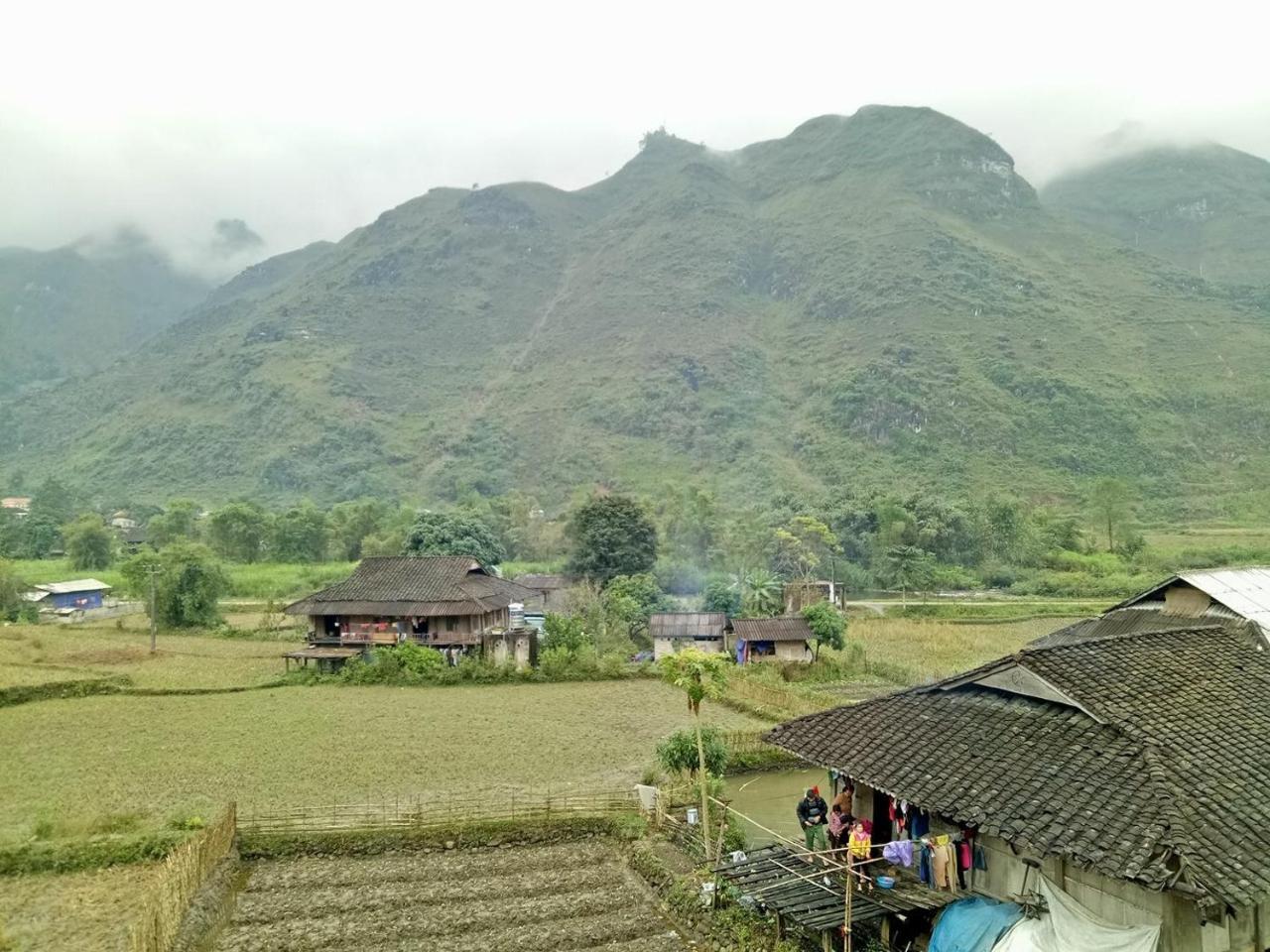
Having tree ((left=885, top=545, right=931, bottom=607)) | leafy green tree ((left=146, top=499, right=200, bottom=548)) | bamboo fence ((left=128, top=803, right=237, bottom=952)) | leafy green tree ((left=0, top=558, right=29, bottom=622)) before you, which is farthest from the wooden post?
leafy green tree ((left=146, top=499, right=200, bottom=548))

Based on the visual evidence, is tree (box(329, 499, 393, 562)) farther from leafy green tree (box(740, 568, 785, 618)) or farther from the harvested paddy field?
the harvested paddy field

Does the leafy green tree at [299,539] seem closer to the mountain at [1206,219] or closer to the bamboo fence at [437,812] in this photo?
the bamboo fence at [437,812]

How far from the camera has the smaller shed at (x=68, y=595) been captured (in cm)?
5547

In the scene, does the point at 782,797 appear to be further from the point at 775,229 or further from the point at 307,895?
the point at 775,229

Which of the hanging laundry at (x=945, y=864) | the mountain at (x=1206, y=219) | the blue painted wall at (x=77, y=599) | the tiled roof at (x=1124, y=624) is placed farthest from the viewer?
the mountain at (x=1206, y=219)

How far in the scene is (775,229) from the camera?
634 ft

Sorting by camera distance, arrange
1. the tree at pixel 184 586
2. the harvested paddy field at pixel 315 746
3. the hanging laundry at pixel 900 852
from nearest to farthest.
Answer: the hanging laundry at pixel 900 852 → the harvested paddy field at pixel 315 746 → the tree at pixel 184 586

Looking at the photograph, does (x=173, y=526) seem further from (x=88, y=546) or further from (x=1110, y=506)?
(x=1110, y=506)

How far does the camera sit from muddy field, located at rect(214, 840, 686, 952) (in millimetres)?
14133

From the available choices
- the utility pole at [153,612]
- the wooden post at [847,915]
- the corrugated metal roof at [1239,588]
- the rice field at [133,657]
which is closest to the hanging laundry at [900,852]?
the wooden post at [847,915]

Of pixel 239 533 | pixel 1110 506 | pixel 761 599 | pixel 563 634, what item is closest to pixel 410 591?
pixel 563 634

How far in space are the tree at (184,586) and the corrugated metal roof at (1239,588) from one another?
48.1 metres

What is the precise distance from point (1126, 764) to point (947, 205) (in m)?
187

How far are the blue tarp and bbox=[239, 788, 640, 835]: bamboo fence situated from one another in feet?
32.2
